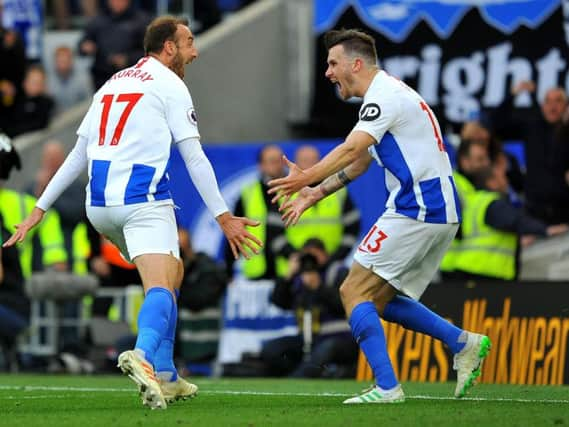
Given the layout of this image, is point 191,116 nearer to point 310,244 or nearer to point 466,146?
point 466,146

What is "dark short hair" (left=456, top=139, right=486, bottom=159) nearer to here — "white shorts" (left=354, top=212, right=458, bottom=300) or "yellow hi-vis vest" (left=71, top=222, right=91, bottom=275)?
"white shorts" (left=354, top=212, right=458, bottom=300)

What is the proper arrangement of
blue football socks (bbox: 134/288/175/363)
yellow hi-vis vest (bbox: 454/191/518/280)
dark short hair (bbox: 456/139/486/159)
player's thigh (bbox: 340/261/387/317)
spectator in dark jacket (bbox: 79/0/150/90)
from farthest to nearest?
spectator in dark jacket (bbox: 79/0/150/90)
dark short hair (bbox: 456/139/486/159)
yellow hi-vis vest (bbox: 454/191/518/280)
player's thigh (bbox: 340/261/387/317)
blue football socks (bbox: 134/288/175/363)

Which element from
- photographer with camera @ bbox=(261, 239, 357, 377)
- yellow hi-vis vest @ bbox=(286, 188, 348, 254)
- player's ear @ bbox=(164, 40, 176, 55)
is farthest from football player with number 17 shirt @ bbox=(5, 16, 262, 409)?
yellow hi-vis vest @ bbox=(286, 188, 348, 254)

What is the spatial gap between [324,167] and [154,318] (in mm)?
1334

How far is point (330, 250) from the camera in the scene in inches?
674

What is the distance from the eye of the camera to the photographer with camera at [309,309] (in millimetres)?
16328

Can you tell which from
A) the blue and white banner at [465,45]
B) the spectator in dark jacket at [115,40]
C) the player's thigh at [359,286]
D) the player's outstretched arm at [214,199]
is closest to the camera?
the player's outstretched arm at [214,199]

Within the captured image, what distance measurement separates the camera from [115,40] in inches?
830

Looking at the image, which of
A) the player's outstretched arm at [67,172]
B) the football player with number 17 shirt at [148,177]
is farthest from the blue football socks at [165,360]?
the player's outstretched arm at [67,172]

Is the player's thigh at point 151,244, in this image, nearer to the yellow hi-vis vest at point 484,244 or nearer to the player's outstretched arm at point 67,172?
the player's outstretched arm at point 67,172

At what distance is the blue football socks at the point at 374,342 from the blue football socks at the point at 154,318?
1.17 metres

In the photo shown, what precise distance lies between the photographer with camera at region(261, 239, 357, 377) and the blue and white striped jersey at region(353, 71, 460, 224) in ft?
19.8

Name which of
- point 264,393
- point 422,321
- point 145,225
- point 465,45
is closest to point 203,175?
point 145,225

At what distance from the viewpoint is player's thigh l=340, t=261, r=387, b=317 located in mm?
10250
